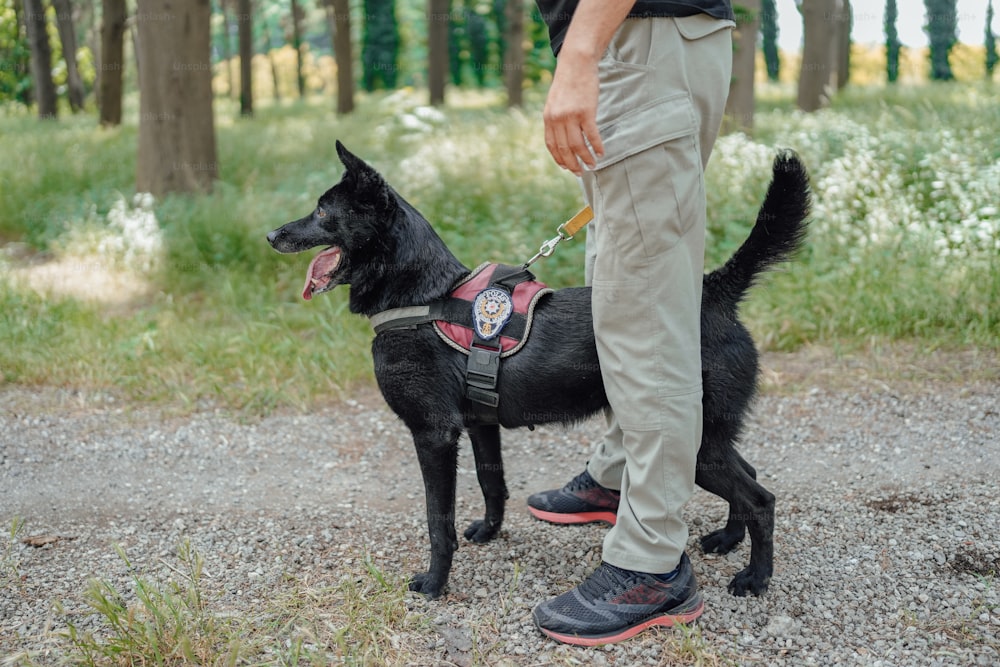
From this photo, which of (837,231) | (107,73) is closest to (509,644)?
(837,231)

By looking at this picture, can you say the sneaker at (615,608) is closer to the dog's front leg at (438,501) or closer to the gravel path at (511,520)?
the gravel path at (511,520)

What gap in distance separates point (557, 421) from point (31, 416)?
3.02 m

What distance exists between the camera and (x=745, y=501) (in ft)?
8.10

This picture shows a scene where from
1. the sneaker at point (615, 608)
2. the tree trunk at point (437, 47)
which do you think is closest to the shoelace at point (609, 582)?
the sneaker at point (615, 608)

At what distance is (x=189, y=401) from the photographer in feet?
14.3

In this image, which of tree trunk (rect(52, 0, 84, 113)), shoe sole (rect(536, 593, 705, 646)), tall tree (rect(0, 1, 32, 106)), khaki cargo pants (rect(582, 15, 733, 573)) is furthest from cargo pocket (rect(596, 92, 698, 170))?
tall tree (rect(0, 1, 32, 106))

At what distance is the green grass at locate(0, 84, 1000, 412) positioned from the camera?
4.68 metres

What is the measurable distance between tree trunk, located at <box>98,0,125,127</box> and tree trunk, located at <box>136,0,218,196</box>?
632cm

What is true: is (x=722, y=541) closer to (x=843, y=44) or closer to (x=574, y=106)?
(x=574, y=106)

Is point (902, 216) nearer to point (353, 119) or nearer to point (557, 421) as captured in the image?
point (557, 421)

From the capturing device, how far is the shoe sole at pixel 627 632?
2297mm

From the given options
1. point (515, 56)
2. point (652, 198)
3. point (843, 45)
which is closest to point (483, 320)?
point (652, 198)

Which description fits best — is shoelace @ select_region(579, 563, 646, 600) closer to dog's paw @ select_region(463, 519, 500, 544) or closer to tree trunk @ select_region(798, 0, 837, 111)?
dog's paw @ select_region(463, 519, 500, 544)

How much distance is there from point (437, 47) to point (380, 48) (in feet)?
68.7
